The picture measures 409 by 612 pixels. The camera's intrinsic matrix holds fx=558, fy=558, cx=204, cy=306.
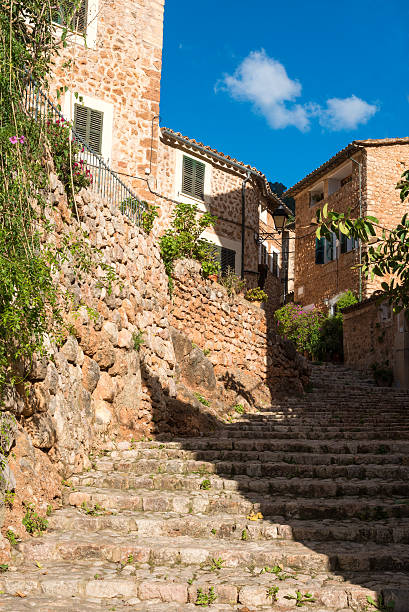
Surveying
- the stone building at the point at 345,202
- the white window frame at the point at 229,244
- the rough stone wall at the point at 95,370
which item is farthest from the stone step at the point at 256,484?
the stone building at the point at 345,202

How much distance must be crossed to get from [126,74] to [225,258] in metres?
7.12

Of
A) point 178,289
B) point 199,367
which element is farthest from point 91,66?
point 199,367

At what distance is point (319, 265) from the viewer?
25016 mm

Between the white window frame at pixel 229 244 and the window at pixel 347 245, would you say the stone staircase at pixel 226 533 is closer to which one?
the white window frame at pixel 229 244

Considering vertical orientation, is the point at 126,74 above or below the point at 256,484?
above

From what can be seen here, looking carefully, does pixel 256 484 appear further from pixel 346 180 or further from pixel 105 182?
pixel 346 180

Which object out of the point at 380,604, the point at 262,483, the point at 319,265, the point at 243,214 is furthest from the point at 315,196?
the point at 380,604

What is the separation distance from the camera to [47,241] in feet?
20.6

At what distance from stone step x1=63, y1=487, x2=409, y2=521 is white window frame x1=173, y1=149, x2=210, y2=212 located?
13.1m

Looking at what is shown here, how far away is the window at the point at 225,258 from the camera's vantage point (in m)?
18.7

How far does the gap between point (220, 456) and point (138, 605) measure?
12.3 ft

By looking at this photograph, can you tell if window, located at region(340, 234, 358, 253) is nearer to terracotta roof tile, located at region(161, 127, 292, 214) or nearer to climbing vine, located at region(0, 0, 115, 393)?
terracotta roof tile, located at region(161, 127, 292, 214)

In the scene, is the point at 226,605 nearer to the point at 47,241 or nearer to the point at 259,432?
the point at 47,241

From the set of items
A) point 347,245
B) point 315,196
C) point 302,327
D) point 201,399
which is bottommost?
point 201,399
